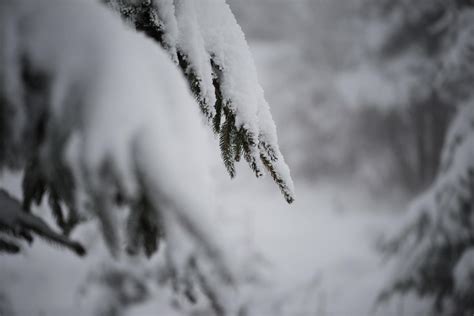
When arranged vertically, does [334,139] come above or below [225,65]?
above

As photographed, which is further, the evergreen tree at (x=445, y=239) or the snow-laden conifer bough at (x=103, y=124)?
the evergreen tree at (x=445, y=239)

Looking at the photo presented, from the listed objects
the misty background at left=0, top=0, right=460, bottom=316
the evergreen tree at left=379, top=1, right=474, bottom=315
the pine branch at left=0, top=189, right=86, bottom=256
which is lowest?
the pine branch at left=0, top=189, right=86, bottom=256

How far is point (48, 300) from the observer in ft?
7.97

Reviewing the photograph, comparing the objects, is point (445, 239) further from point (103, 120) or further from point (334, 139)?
point (334, 139)

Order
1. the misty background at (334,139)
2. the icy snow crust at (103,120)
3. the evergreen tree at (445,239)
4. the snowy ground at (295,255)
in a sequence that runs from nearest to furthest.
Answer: the icy snow crust at (103,120), the snowy ground at (295,255), the evergreen tree at (445,239), the misty background at (334,139)

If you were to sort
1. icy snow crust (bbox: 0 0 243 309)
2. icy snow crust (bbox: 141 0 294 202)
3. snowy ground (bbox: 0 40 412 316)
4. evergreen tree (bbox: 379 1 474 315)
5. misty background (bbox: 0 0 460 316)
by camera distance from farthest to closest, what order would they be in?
Answer: misty background (bbox: 0 0 460 316)
evergreen tree (bbox: 379 1 474 315)
snowy ground (bbox: 0 40 412 316)
icy snow crust (bbox: 141 0 294 202)
icy snow crust (bbox: 0 0 243 309)

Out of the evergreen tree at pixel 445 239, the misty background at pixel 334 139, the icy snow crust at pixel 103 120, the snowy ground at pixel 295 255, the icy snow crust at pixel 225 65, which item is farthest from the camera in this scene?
the misty background at pixel 334 139

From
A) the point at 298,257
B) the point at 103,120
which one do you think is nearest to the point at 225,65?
the point at 103,120

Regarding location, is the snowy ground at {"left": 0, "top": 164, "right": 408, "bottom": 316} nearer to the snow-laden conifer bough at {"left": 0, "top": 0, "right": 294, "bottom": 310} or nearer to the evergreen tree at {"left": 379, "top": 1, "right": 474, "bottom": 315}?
the evergreen tree at {"left": 379, "top": 1, "right": 474, "bottom": 315}

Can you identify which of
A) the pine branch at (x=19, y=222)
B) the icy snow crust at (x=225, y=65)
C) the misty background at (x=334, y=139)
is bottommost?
the pine branch at (x=19, y=222)

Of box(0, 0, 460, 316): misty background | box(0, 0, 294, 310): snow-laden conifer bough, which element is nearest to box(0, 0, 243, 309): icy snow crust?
box(0, 0, 294, 310): snow-laden conifer bough

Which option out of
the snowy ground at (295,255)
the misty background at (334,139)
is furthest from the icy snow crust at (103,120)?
the misty background at (334,139)

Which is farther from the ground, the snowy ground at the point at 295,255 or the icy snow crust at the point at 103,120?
the snowy ground at the point at 295,255

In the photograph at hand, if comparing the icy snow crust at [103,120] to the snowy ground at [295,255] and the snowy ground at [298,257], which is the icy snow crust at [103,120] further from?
the snowy ground at [295,255]
